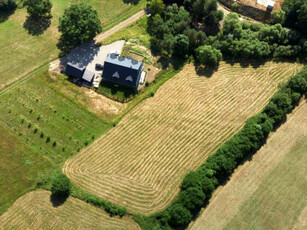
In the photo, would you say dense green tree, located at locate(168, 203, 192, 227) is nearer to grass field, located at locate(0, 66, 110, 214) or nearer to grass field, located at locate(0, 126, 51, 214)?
grass field, located at locate(0, 66, 110, 214)

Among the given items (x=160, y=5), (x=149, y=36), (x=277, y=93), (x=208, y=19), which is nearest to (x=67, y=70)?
(x=149, y=36)

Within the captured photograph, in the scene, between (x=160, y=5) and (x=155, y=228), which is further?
(x=160, y=5)

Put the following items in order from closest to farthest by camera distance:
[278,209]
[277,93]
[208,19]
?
[278,209], [277,93], [208,19]

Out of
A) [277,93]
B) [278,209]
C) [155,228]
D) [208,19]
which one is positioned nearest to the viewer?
[155,228]

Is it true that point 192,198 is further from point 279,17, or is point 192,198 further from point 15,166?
point 279,17

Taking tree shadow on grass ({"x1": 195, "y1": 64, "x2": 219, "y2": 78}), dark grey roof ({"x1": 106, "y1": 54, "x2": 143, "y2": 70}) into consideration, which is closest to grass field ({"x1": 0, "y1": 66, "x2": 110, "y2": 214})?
dark grey roof ({"x1": 106, "y1": 54, "x2": 143, "y2": 70})

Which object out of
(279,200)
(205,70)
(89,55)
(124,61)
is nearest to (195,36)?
(205,70)

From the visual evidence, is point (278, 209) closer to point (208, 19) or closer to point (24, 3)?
point (208, 19)
